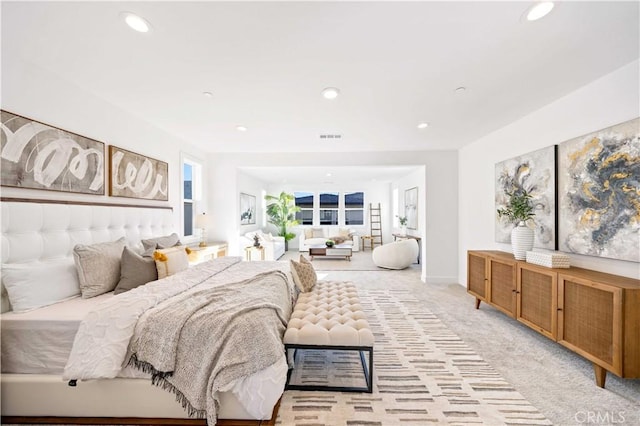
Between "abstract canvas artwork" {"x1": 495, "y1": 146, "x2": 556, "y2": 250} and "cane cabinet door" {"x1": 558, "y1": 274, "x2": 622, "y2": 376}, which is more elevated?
"abstract canvas artwork" {"x1": 495, "y1": 146, "x2": 556, "y2": 250}

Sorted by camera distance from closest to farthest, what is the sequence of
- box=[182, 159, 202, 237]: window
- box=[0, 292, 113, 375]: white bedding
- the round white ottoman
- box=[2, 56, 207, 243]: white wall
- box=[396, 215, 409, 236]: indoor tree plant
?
box=[0, 292, 113, 375]: white bedding → box=[2, 56, 207, 243]: white wall → box=[182, 159, 202, 237]: window → the round white ottoman → box=[396, 215, 409, 236]: indoor tree plant

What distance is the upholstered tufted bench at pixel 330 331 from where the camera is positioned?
1912 millimetres

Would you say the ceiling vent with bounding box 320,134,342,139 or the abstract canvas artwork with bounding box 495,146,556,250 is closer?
the abstract canvas artwork with bounding box 495,146,556,250

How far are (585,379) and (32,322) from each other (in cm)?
397

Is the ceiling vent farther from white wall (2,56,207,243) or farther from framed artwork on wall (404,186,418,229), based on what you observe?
framed artwork on wall (404,186,418,229)

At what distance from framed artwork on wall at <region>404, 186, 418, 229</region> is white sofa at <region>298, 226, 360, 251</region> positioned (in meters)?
1.93

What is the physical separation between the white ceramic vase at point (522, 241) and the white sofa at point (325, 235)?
575 centimetres

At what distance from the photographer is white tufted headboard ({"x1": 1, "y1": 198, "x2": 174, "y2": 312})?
1895mm

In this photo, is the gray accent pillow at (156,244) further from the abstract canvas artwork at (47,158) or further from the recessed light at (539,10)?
the recessed light at (539,10)

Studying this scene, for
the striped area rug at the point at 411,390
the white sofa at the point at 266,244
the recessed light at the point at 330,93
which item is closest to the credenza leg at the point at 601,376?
the striped area rug at the point at 411,390

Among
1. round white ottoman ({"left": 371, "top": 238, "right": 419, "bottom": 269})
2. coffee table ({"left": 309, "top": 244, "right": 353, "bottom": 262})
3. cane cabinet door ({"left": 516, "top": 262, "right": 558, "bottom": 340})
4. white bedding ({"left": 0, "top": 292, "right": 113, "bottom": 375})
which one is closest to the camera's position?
white bedding ({"left": 0, "top": 292, "right": 113, "bottom": 375})

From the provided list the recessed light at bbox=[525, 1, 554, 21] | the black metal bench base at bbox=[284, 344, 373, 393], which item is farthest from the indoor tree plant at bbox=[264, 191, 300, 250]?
the recessed light at bbox=[525, 1, 554, 21]

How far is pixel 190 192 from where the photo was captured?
187 inches

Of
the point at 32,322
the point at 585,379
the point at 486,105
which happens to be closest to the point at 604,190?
the point at 486,105
